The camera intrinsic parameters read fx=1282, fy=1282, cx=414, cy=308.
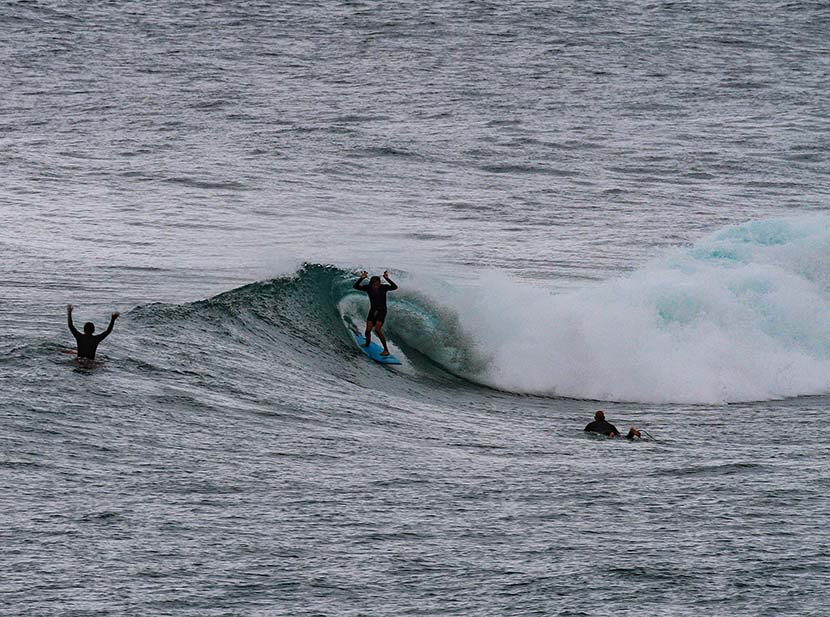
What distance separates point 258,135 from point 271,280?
1118 inches

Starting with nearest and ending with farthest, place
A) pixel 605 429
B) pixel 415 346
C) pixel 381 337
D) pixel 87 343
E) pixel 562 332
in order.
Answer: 1. pixel 87 343
2. pixel 605 429
3. pixel 381 337
4. pixel 415 346
5. pixel 562 332

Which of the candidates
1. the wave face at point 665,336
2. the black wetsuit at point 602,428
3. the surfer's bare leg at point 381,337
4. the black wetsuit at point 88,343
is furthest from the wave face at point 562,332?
the black wetsuit at point 602,428

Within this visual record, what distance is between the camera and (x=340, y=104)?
62875 millimetres

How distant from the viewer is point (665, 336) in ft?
90.5

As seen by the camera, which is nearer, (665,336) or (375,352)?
(375,352)

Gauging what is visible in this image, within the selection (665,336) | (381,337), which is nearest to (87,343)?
(381,337)

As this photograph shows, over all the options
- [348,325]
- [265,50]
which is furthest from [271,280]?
[265,50]

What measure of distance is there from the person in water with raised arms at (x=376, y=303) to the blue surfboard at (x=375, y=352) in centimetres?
9

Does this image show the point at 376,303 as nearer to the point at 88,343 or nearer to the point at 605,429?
the point at 605,429

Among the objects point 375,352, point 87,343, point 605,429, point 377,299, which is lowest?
point 605,429

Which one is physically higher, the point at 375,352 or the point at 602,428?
the point at 375,352

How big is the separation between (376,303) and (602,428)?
618cm

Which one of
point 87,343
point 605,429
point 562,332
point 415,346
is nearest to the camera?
point 87,343

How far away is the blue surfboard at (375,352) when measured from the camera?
84.0ft
